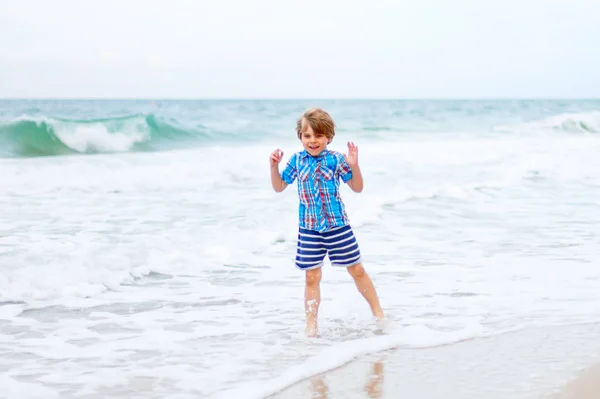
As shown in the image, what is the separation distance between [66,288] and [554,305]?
11.8 feet

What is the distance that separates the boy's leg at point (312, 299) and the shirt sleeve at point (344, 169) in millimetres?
593

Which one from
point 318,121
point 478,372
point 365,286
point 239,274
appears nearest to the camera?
point 478,372

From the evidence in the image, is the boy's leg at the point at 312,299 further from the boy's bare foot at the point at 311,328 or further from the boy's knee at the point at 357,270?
the boy's knee at the point at 357,270

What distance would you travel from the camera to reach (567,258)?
671 centimetres

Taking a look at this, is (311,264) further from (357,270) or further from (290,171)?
(290,171)

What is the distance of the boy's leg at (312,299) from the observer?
459 cm

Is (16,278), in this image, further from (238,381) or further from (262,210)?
(262,210)

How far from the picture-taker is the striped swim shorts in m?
4.52

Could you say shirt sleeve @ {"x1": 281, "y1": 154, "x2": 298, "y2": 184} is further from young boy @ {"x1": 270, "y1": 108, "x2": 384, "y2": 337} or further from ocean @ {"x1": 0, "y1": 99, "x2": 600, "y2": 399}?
ocean @ {"x1": 0, "y1": 99, "x2": 600, "y2": 399}

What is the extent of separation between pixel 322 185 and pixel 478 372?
55.2 inches

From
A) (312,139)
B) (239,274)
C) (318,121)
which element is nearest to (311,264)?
(312,139)

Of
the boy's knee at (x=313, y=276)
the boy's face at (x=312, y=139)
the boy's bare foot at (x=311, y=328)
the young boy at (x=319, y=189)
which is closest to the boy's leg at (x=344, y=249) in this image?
the young boy at (x=319, y=189)

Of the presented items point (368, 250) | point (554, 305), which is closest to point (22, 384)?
point (554, 305)

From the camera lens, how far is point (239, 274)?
6363mm
